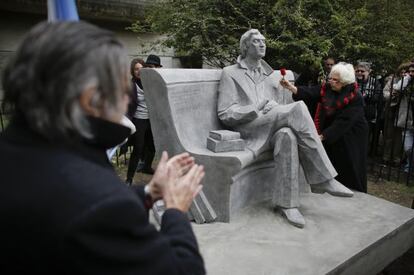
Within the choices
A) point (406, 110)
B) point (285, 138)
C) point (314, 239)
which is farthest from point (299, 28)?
point (314, 239)

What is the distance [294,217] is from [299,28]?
3870mm

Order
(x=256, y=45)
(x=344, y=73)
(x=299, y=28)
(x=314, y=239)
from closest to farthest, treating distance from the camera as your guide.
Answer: (x=314, y=239)
(x=256, y=45)
(x=344, y=73)
(x=299, y=28)

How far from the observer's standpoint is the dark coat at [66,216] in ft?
2.82

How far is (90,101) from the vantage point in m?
0.94

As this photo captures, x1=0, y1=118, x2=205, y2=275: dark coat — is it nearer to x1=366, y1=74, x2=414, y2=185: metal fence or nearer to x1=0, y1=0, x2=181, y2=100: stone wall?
x1=366, y1=74, x2=414, y2=185: metal fence

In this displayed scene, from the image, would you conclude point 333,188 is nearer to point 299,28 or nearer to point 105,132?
point 105,132

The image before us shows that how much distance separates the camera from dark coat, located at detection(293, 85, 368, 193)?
3.85 m

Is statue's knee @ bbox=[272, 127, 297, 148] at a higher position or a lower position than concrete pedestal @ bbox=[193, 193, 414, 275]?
higher

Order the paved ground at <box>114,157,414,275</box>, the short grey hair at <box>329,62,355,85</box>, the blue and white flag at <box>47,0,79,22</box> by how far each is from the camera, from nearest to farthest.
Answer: the blue and white flag at <box>47,0,79,22</box>, the short grey hair at <box>329,62,355,85</box>, the paved ground at <box>114,157,414,275</box>

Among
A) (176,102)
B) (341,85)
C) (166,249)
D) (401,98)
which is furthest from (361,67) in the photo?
(166,249)

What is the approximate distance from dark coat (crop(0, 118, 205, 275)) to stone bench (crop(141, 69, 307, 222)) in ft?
6.82

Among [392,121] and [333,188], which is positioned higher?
[392,121]

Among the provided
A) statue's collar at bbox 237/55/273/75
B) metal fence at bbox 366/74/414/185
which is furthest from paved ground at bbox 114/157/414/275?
statue's collar at bbox 237/55/273/75

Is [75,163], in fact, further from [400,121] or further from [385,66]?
[385,66]
